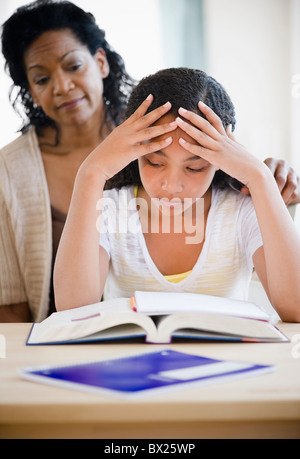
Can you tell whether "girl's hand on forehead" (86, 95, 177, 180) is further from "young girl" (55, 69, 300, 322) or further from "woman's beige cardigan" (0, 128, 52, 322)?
"woman's beige cardigan" (0, 128, 52, 322)

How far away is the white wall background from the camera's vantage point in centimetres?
266

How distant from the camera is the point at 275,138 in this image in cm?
268

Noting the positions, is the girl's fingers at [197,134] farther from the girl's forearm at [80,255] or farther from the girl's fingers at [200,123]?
the girl's forearm at [80,255]

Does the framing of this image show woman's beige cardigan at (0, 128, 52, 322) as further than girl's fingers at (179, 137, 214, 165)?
Yes

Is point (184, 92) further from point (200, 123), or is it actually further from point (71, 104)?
point (71, 104)

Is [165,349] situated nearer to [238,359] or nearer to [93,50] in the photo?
[238,359]

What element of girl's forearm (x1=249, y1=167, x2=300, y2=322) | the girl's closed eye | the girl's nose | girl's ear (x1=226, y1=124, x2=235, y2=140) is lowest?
girl's forearm (x1=249, y1=167, x2=300, y2=322)

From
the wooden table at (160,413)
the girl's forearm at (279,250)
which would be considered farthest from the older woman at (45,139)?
the wooden table at (160,413)

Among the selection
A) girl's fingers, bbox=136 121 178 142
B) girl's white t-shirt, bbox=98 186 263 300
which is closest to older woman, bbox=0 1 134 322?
girl's white t-shirt, bbox=98 186 263 300

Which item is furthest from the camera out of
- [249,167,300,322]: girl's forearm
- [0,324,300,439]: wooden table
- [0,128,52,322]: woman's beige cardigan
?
[0,128,52,322]: woman's beige cardigan

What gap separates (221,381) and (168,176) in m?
0.55

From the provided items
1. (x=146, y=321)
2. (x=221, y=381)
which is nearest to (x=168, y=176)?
(x=146, y=321)

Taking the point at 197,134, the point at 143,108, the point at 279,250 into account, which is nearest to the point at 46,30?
the point at 143,108

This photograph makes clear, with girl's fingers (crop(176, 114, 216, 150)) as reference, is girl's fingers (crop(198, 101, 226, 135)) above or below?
above
